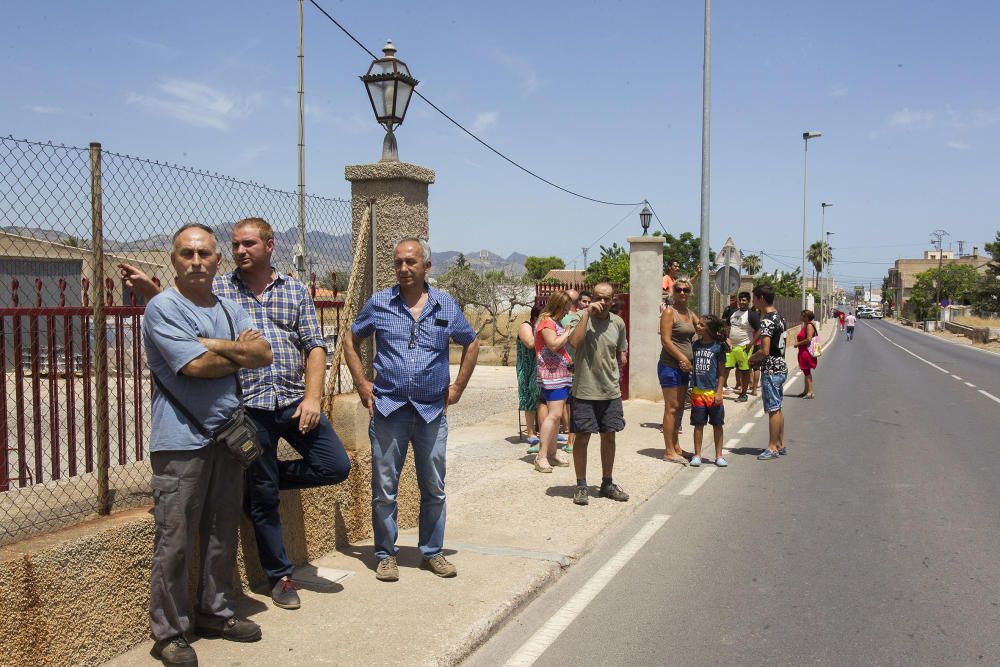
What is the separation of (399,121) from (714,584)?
4081mm

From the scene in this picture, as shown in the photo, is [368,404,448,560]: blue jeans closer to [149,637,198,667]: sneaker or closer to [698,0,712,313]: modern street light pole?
[149,637,198,667]: sneaker

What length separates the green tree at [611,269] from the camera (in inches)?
2056

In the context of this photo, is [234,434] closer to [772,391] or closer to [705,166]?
[772,391]

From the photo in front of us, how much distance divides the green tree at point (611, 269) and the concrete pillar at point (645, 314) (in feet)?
69.9

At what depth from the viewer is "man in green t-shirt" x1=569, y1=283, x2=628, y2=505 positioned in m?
6.76

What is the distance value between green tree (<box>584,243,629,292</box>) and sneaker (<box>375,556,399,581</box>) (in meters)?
31.0

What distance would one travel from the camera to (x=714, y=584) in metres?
5.05

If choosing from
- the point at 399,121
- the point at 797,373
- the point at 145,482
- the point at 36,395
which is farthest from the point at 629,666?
the point at 797,373

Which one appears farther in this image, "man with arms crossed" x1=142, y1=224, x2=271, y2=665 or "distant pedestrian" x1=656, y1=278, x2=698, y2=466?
"distant pedestrian" x1=656, y1=278, x2=698, y2=466

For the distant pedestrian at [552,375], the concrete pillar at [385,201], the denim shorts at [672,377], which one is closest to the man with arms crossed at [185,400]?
the concrete pillar at [385,201]

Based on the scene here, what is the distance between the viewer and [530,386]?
30.6ft

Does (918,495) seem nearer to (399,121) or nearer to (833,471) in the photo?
(833,471)

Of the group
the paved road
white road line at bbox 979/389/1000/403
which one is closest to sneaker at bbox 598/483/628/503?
the paved road

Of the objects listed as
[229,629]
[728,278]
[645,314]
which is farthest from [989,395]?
[229,629]
